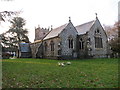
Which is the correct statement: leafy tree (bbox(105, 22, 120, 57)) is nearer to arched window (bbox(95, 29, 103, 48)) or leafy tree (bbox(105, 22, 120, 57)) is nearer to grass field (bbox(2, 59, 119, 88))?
arched window (bbox(95, 29, 103, 48))

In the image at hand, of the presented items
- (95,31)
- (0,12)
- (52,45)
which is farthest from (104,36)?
(0,12)

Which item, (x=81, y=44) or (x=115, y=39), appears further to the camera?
(x=115, y=39)

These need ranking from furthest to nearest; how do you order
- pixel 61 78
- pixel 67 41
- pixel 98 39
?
pixel 98 39
pixel 67 41
pixel 61 78

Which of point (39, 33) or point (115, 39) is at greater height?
point (39, 33)

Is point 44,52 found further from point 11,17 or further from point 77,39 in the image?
point 11,17

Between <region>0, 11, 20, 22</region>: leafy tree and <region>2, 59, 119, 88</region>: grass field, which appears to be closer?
<region>2, 59, 119, 88</region>: grass field

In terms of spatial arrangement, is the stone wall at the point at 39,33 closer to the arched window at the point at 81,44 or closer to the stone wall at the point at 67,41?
the stone wall at the point at 67,41

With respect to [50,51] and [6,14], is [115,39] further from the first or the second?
[6,14]

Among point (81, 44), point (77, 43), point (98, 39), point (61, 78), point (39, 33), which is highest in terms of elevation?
point (39, 33)

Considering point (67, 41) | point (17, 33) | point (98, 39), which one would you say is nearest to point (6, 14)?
point (67, 41)

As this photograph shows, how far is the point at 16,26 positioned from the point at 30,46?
1836 centimetres

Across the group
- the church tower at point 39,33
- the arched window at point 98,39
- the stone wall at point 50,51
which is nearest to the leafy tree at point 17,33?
the church tower at point 39,33

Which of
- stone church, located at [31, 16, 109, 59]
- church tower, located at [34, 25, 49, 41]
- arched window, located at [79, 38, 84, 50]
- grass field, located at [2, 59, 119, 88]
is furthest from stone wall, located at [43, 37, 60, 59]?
grass field, located at [2, 59, 119, 88]

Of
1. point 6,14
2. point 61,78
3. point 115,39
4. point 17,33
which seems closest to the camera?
point 61,78
